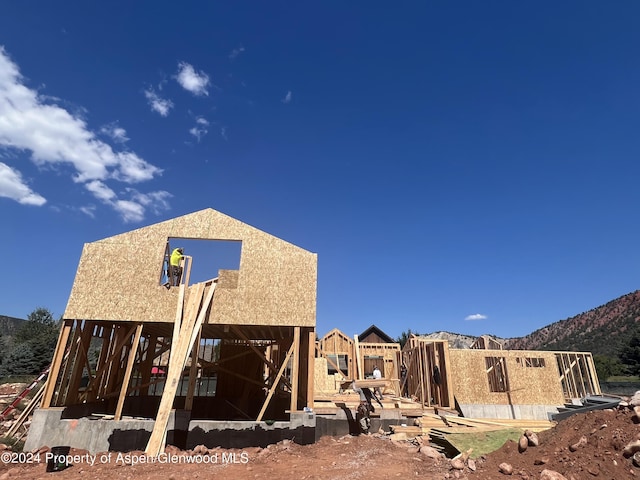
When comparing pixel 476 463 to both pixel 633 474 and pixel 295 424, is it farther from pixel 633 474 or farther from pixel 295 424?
pixel 295 424

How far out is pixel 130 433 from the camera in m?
10.2

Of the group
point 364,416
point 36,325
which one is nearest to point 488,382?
point 364,416

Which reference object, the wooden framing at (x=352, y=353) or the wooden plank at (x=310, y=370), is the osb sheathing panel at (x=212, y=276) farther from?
the wooden framing at (x=352, y=353)

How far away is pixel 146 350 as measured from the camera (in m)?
15.9

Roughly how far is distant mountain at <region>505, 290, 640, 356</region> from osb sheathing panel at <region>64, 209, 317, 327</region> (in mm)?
59950

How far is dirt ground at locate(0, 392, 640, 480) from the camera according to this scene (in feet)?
20.9

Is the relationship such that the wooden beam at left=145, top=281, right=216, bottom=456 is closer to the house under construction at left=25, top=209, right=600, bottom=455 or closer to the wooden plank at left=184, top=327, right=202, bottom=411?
the house under construction at left=25, top=209, right=600, bottom=455

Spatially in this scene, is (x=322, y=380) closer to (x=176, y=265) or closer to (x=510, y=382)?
(x=510, y=382)

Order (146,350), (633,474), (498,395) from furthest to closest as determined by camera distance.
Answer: (498,395) → (146,350) → (633,474)

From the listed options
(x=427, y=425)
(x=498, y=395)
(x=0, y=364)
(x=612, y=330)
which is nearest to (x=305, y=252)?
(x=427, y=425)

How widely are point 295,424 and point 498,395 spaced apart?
11.6 meters

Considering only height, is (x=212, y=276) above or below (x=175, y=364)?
above

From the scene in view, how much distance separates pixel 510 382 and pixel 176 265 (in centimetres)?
1659

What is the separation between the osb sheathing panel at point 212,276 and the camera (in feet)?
37.7
